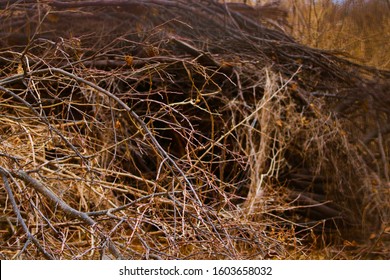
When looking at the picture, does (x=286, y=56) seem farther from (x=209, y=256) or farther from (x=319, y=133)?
(x=209, y=256)

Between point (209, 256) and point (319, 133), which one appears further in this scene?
point (319, 133)

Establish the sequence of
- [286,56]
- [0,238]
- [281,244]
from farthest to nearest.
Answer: [286,56] < [0,238] < [281,244]

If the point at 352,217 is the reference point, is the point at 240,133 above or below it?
above

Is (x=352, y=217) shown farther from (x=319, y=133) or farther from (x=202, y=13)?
(x=202, y=13)

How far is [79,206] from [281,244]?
1.13m

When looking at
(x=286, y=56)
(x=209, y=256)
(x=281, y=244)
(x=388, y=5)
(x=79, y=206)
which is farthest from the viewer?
(x=286, y=56)

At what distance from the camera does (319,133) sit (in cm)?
372

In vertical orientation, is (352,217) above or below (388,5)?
below

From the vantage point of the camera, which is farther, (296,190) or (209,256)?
(296,190)

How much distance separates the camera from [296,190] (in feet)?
13.1

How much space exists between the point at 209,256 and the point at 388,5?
6.66 ft
